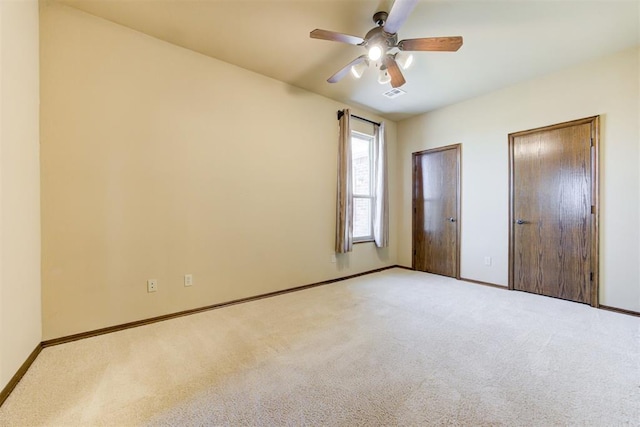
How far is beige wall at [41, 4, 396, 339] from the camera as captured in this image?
2090 millimetres

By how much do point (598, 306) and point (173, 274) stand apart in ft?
14.5

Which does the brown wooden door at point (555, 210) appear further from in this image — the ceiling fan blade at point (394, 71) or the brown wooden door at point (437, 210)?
the ceiling fan blade at point (394, 71)

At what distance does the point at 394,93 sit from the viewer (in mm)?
3553

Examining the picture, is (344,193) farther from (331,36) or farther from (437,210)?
(331,36)

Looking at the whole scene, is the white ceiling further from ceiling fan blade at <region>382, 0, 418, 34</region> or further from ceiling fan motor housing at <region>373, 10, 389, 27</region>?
ceiling fan blade at <region>382, 0, 418, 34</region>

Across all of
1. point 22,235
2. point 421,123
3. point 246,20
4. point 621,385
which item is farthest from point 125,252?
point 421,123

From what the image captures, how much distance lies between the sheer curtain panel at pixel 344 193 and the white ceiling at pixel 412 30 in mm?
764

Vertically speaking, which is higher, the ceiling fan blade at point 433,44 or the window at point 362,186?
the ceiling fan blade at point 433,44

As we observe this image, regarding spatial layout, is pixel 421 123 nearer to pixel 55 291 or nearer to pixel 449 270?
pixel 449 270

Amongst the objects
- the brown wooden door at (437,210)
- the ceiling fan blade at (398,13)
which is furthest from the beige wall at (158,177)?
the brown wooden door at (437,210)

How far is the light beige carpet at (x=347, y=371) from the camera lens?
4.38 feet

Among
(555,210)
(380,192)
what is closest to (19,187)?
(380,192)

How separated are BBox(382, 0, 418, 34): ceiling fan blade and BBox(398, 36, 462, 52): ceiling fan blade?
153mm

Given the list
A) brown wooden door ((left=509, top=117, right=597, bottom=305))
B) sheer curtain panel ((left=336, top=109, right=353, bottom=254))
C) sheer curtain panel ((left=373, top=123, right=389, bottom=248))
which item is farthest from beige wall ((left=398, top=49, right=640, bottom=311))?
sheer curtain panel ((left=336, top=109, right=353, bottom=254))
